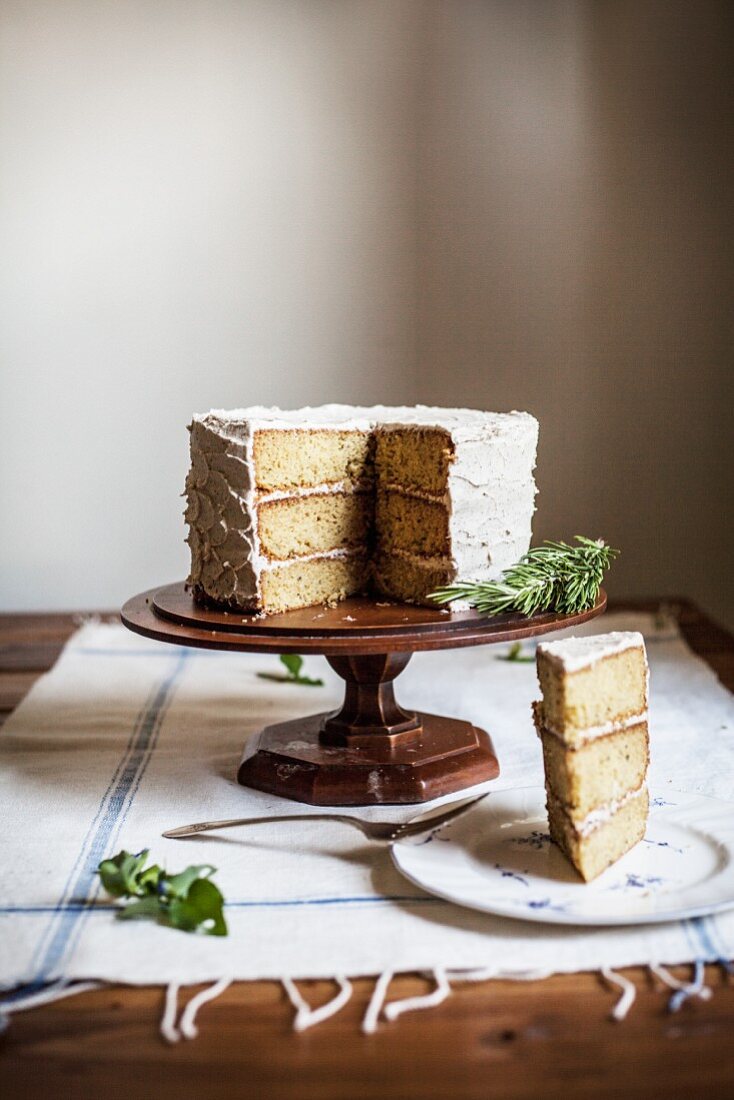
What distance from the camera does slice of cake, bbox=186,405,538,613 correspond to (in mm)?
2506

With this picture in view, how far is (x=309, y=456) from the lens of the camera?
2631mm

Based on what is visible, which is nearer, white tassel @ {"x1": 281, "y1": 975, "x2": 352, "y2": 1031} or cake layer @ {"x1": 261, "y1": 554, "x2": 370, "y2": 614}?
white tassel @ {"x1": 281, "y1": 975, "x2": 352, "y2": 1031}

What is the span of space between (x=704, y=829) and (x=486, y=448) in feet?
2.87

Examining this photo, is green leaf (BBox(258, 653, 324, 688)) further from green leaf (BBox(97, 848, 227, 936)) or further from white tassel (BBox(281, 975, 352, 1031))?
white tassel (BBox(281, 975, 352, 1031))

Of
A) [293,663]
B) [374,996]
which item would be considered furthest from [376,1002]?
[293,663]

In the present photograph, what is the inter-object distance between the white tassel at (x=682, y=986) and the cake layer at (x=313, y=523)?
1.19 metres

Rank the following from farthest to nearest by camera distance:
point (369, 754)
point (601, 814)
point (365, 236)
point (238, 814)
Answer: point (365, 236) < point (369, 754) < point (238, 814) < point (601, 814)

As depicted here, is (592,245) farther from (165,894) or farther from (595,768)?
(165,894)

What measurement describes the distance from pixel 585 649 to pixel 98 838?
96 centimetres

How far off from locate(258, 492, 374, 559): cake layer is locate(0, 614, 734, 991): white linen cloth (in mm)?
505

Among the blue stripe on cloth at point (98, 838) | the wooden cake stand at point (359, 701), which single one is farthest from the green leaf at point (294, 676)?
the wooden cake stand at point (359, 701)

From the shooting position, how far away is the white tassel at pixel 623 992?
1.61m

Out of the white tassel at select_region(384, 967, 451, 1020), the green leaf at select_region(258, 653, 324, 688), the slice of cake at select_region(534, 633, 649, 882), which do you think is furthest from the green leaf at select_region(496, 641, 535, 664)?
the white tassel at select_region(384, 967, 451, 1020)

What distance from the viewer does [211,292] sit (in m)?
4.34
